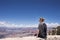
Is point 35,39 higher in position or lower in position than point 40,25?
lower

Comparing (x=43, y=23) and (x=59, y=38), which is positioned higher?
(x=43, y=23)

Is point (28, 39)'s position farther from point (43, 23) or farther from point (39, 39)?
point (43, 23)

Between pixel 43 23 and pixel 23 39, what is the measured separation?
3.92 feet

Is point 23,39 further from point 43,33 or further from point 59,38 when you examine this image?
point 59,38

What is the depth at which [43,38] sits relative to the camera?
7184 mm

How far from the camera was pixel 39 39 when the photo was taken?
7.05 meters

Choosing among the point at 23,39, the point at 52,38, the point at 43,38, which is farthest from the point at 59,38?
the point at 23,39

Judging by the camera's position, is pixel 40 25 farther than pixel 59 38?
No

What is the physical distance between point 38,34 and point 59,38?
7.86 ft

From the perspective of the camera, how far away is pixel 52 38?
9195 millimetres

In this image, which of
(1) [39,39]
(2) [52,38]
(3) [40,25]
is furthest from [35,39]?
(2) [52,38]

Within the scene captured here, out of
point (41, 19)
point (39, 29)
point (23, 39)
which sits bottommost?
point (23, 39)

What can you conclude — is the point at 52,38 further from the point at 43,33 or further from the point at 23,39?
the point at 23,39

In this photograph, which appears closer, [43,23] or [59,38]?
[43,23]
